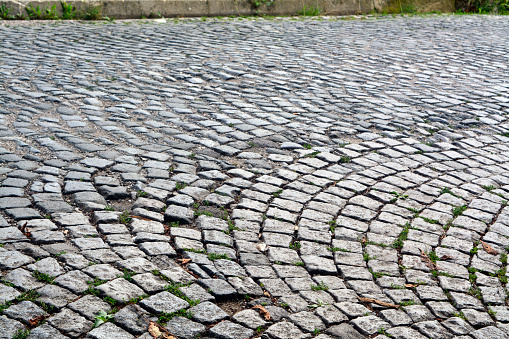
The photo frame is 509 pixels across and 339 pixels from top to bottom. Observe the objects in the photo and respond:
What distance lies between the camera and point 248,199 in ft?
12.0

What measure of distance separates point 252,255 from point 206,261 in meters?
0.28

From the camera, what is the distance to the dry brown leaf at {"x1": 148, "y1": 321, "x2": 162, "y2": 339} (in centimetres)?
231

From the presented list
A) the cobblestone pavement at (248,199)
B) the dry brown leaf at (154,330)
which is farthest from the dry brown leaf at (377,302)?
the dry brown leaf at (154,330)

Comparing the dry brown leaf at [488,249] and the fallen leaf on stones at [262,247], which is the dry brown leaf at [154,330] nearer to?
the fallen leaf on stones at [262,247]

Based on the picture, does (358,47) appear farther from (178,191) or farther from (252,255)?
(252,255)

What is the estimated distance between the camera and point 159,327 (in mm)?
2361

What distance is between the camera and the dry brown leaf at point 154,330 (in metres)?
2.31

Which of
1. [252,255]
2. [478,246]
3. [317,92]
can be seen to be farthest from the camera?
[317,92]

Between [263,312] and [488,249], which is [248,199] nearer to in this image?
[263,312]

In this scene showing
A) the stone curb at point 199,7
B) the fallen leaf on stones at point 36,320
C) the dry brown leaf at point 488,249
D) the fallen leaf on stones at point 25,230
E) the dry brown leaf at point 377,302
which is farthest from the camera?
the stone curb at point 199,7

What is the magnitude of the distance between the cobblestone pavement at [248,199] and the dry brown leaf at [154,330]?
29 millimetres

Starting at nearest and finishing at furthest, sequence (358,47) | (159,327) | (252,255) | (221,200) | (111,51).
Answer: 1. (159,327)
2. (252,255)
3. (221,200)
4. (111,51)
5. (358,47)

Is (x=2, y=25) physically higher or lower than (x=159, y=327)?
higher

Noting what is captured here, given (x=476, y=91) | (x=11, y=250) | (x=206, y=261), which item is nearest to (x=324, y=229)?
(x=206, y=261)
